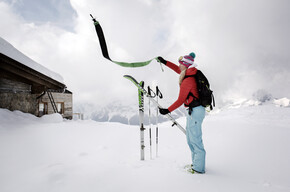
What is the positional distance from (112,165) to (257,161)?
123 inches

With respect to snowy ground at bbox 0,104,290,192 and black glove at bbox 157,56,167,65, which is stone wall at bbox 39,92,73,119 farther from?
black glove at bbox 157,56,167,65

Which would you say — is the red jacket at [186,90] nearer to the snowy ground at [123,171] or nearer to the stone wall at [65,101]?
the snowy ground at [123,171]

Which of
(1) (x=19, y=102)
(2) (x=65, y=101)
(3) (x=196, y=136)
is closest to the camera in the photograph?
(3) (x=196, y=136)

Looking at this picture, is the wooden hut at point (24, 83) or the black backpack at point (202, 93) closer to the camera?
the black backpack at point (202, 93)

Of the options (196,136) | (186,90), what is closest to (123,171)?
(196,136)

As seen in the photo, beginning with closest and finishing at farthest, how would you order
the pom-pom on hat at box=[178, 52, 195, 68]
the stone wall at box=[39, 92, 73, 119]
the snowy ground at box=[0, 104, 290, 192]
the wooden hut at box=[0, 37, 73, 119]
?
the snowy ground at box=[0, 104, 290, 192] → the pom-pom on hat at box=[178, 52, 195, 68] → the wooden hut at box=[0, 37, 73, 119] → the stone wall at box=[39, 92, 73, 119]

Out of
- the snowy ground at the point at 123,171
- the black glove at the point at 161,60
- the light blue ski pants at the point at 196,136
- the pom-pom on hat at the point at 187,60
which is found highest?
the black glove at the point at 161,60

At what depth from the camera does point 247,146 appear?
400 cm

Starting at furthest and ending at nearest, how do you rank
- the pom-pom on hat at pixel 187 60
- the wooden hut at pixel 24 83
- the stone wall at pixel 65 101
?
the stone wall at pixel 65 101
the wooden hut at pixel 24 83
the pom-pom on hat at pixel 187 60

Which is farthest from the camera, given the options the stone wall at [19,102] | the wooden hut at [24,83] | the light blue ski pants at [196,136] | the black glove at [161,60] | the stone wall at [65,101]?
the stone wall at [65,101]

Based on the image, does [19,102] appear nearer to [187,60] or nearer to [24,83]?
[24,83]

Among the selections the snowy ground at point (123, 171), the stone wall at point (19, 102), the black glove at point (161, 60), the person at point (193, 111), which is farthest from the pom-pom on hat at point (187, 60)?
the stone wall at point (19, 102)

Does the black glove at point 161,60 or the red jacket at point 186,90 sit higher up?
the black glove at point 161,60

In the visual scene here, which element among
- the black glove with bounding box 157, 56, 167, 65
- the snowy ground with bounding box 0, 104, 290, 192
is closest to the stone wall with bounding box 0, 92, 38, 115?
the snowy ground with bounding box 0, 104, 290, 192
